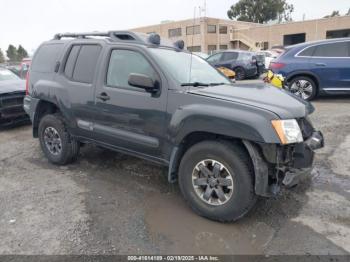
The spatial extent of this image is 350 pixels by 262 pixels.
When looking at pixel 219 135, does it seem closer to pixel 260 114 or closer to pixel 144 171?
pixel 260 114

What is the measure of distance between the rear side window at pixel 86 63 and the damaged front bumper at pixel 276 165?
2.38 meters

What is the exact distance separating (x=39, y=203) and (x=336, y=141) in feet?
15.9

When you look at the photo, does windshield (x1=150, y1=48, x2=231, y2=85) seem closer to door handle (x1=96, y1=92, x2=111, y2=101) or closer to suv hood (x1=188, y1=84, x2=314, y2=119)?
suv hood (x1=188, y1=84, x2=314, y2=119)

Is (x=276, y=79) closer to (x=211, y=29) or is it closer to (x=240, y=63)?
(x=240, y=63)

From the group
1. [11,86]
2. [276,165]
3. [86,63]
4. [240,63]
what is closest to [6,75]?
[11,86]

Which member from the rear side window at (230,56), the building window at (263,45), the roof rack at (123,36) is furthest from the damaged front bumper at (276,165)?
the building window at (263,45)

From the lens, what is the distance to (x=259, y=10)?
65438mm

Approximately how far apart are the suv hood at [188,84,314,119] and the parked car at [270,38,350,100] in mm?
5903

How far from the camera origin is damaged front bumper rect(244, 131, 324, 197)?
3145 mm

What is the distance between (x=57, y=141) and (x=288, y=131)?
345 centimetres

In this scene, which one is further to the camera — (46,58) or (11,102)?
(11,102)

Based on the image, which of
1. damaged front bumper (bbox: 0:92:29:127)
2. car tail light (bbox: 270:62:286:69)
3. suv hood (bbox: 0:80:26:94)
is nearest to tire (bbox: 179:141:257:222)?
damaged front bumper (bbox: 0:92:29:127)

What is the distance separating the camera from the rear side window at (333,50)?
9078 millimetres

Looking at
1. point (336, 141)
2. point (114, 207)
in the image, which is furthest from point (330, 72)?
point (114, 207)
